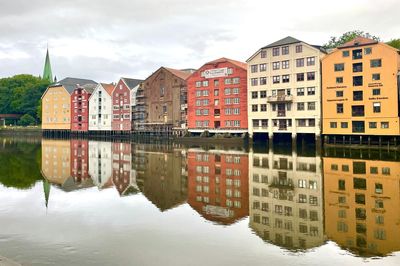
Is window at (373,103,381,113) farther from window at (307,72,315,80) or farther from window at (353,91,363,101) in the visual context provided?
window at (307,72,315,80)

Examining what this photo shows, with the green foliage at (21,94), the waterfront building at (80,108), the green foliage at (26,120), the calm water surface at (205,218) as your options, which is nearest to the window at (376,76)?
the calm water surface at (205,218)

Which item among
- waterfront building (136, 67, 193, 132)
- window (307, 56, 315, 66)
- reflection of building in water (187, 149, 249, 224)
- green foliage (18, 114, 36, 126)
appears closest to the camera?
reflection of building in water (187, 149, 249, 224)

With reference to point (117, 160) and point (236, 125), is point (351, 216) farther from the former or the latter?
point (236, 125)

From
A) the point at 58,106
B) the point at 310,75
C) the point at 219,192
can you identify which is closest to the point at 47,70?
the point at 58,106

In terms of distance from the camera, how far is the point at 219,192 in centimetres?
2014

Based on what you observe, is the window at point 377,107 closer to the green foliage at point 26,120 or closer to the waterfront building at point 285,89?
the waterfront building at point 285,89

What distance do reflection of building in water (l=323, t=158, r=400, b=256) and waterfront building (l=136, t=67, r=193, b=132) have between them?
5303 cm

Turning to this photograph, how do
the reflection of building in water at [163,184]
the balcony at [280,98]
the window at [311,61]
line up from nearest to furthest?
the reflection of building in water at [163,184] → the window at [311,61] → the balcony at [280,98]

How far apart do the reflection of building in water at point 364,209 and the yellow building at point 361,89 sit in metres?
→ 24.7

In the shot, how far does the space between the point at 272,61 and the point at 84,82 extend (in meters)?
77.5

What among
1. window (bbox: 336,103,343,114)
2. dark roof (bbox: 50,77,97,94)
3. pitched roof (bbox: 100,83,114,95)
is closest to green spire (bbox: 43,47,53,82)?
dark roof (bbox: 50,77,97,94)

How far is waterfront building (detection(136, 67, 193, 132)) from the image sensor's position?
77.7 m

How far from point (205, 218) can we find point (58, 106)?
10227 cm

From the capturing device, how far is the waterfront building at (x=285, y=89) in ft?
183
